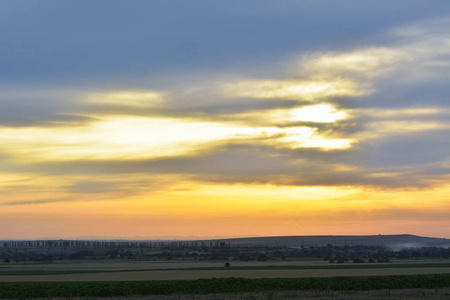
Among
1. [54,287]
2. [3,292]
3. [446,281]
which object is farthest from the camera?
[446,281]

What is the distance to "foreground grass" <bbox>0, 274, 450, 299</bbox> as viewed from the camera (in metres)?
71.2

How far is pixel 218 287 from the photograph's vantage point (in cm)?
7638

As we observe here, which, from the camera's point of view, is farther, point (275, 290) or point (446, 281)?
point (446, 281)

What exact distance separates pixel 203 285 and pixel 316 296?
1948cm

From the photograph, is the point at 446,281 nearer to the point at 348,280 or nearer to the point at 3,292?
the point at 348,280

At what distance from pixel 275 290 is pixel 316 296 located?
10.8 meters

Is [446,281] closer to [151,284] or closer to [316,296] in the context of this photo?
[316,296]

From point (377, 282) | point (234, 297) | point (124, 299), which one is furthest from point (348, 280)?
point (124, 299)

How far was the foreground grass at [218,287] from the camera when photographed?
71188 millimetres

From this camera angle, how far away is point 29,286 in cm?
7800

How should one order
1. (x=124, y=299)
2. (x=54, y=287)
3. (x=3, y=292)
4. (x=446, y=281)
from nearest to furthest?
(x=124, y=299) < (x=3, y=292) < (x=54, y=287) < (x=446, y=281)

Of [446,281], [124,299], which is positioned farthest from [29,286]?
[446,281]

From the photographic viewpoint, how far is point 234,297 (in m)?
63.0

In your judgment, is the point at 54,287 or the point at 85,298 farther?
the point at 54,287
